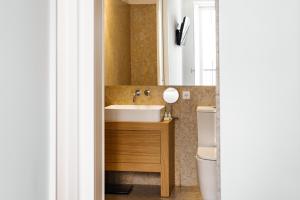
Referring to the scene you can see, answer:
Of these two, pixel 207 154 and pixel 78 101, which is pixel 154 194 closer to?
pixel 207 154

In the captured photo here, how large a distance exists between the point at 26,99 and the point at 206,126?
2212mm

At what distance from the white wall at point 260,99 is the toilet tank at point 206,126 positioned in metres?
1.61

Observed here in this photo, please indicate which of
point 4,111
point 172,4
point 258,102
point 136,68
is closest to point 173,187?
point 136,68

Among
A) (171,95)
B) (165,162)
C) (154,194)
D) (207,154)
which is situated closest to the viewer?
(207,154)

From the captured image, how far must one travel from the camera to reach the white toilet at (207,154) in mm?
2791

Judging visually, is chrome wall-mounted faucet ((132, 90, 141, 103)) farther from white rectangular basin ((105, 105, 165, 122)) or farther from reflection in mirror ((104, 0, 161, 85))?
white rectangular basin ((105, 105, 165, 122))

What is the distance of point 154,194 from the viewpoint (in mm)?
3467

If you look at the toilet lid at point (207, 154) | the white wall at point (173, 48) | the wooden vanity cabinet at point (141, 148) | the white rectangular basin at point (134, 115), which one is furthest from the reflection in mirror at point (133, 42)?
the toilet lid at point (207, 154)

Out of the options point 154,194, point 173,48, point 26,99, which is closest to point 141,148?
point 154,194

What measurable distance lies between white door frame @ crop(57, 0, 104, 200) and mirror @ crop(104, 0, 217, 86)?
1.85 metres

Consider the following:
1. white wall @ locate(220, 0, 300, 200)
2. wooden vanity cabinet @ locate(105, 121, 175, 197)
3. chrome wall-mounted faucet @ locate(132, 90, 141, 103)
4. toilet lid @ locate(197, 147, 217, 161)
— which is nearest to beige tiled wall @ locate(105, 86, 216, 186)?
chrome wall-mounted faucet @ locate(132, 90, 141, 103)

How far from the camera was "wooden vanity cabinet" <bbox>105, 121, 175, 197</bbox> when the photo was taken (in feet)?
10.8

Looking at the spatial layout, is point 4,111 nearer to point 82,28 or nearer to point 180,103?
point 82,28

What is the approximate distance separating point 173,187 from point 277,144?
2.14 metres
